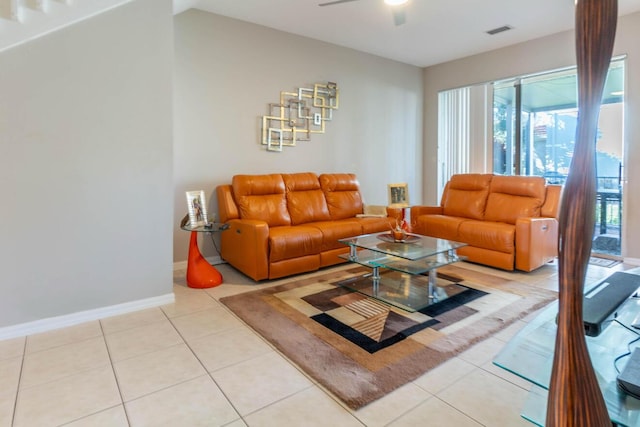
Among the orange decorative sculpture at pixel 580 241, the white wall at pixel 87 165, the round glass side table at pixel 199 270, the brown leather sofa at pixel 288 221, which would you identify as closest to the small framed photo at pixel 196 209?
the round glass side table at pixel 199 270

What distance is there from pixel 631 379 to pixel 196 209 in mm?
3290

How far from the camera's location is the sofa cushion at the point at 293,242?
332 cm

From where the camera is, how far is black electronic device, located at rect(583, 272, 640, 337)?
1.40 meters

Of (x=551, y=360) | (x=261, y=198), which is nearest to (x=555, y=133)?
(x=261, y=198)

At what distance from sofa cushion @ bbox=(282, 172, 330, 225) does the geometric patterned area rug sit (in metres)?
0.92

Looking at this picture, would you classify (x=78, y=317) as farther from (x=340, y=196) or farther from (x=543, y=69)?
(x=543, y=69)

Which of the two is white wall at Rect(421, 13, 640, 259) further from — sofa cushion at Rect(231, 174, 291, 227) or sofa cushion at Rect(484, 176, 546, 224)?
sofa cushion at Rect(231, 174, 291, 227)

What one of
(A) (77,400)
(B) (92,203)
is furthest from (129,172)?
(A) (77,400)

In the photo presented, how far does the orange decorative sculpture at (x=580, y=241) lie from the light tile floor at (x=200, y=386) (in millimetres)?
908

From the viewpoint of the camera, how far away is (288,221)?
13.1 ft

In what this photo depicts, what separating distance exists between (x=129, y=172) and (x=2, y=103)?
815 mm

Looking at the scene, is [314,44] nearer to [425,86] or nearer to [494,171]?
[425,86]

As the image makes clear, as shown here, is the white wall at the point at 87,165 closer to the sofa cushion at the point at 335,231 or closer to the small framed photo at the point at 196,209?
the small framed photo at the point at 196,209

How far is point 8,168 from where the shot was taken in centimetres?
227
